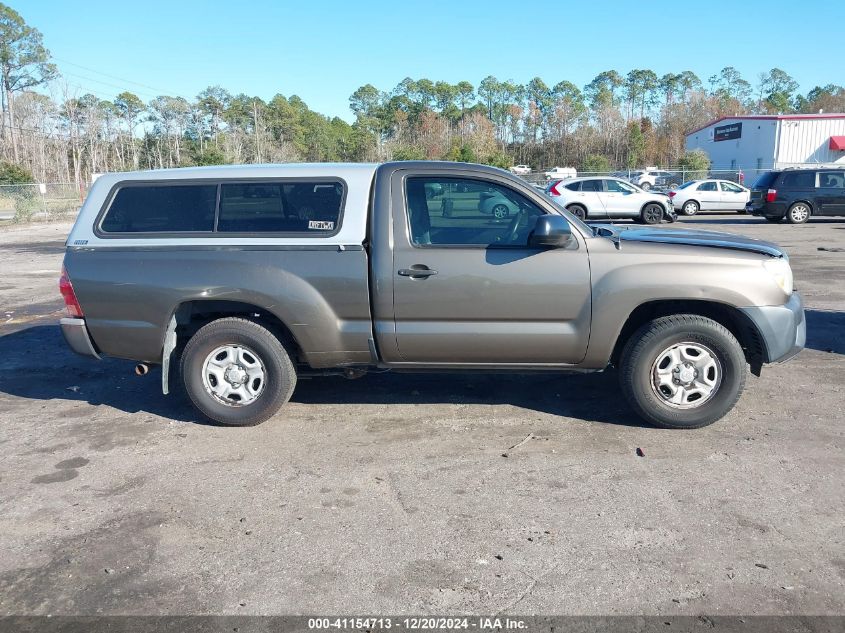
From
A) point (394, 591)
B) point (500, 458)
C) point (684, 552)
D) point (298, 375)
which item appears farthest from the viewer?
point (298, 375)

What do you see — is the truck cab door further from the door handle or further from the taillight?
the taillight

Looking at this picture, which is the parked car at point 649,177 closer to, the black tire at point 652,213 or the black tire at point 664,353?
the black tire at point 652,213

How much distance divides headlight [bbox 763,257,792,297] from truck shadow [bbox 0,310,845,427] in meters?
1.37

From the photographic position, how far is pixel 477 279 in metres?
4.79

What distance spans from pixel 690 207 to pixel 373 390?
2435 centimetres

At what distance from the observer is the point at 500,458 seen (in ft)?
14.9

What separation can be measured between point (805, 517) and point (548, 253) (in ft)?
7.25

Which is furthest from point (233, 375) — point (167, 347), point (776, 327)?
point (776, 327)

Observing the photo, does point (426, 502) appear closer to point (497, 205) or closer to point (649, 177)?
point (497, 205)

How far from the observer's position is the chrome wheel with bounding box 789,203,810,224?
22.6 meters

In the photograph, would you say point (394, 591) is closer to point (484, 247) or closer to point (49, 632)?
point (49, 632)

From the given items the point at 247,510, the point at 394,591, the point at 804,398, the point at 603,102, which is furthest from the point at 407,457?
the point at 603,102

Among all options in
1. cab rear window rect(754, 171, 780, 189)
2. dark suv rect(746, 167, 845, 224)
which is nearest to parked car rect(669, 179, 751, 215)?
cab rear window rect(754, 171, 780, 189)

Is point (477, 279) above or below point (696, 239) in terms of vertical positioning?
below
